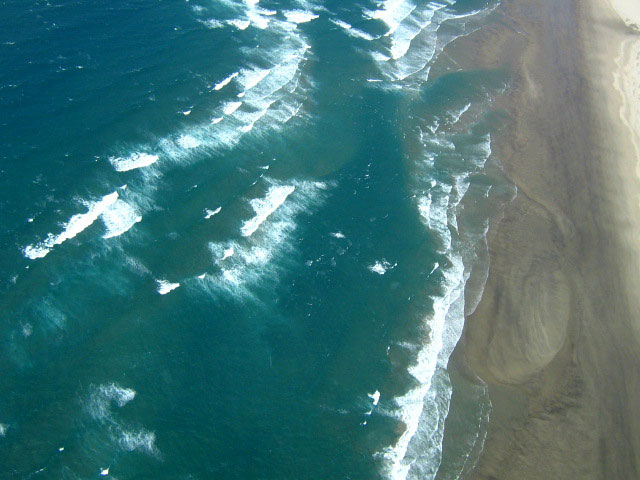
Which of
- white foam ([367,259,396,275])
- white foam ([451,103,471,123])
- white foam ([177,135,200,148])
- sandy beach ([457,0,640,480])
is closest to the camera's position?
sandy beach ([457,0,640,480])

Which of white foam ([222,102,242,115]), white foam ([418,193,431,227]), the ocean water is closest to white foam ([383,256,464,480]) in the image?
the ocean water

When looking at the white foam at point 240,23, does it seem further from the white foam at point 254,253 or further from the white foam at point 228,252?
the white foam at point 228,252

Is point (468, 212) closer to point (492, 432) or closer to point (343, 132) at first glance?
point (343, 132)

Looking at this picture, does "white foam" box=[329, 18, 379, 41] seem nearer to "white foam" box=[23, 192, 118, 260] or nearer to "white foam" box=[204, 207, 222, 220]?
"white foam" box=[204, 207, 222, 220]

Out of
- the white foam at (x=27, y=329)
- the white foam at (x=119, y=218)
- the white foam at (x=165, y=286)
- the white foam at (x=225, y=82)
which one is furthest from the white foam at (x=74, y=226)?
the white foam at (x=225, y=82)

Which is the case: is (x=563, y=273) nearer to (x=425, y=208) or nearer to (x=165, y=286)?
(x=425, y=208)
